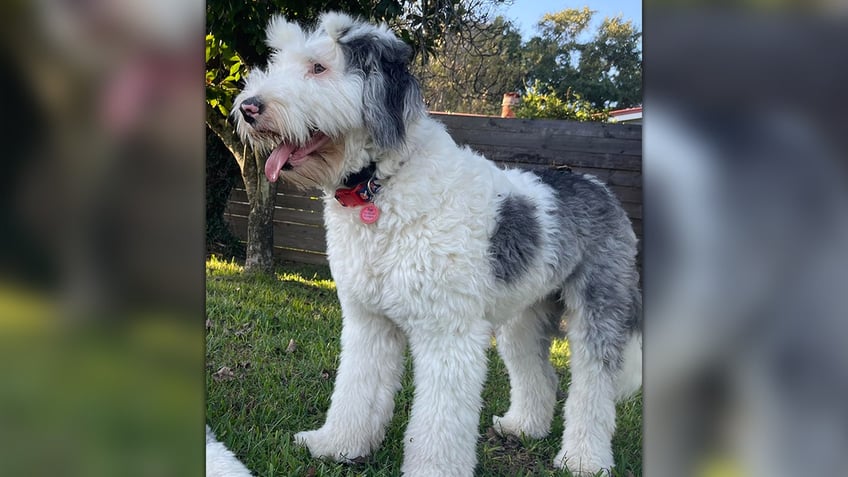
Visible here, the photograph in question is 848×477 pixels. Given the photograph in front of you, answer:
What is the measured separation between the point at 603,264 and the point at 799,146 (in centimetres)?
159

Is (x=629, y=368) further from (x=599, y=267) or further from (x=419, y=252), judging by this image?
(x=419, y=252)

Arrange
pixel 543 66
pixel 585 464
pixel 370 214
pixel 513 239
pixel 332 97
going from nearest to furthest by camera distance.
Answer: pixel 332 97
pixel 370 214
pixel 513 239
pixel 585 464
pixel 543 66

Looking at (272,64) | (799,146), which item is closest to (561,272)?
(272,64)

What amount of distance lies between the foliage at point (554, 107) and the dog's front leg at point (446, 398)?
3.34 ft

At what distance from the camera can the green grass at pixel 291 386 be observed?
242 centimetres

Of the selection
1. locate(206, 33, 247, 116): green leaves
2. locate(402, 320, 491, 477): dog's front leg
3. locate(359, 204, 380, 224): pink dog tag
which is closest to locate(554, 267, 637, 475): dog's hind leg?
locate(402, 320, 491, 477): dog's front leg

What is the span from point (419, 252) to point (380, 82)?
0.59 metres

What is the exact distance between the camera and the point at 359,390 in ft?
8.14

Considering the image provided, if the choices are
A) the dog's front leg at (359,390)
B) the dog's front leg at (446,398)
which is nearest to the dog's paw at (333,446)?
the dog's front leg at (359,390)

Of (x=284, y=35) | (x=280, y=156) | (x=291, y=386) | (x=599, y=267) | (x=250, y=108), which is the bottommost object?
(x=291, y=386)

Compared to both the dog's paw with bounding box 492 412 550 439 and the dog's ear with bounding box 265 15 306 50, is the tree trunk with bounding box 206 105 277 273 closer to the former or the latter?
the dog's ear with bounding box 265 15 306 50

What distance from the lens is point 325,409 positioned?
2863mm

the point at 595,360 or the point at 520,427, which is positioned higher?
the point at 595,360

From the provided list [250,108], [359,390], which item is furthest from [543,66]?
[359,390]
